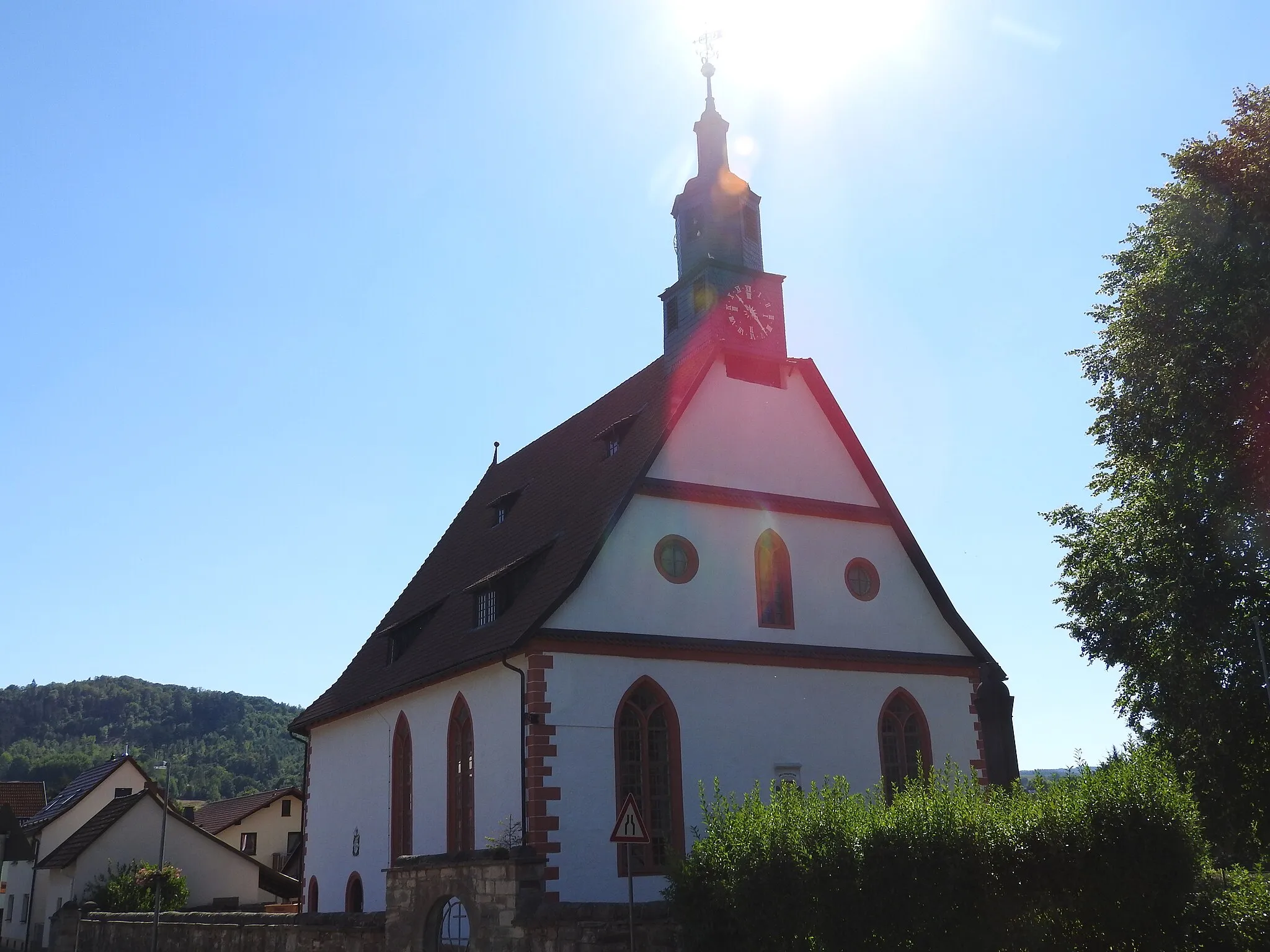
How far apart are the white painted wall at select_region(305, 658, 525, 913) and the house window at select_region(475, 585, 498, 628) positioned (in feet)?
3.69

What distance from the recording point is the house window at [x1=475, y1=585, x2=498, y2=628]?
21.5m

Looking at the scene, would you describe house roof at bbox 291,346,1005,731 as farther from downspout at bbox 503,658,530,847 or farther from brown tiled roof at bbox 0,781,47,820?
brown tiled roof at bbox 0,781,47,820

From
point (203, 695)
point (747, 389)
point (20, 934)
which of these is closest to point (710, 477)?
point (747, 389)

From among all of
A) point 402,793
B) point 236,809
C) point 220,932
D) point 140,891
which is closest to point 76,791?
point 236,809

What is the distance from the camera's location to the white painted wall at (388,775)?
760 inches

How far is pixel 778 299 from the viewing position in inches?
926

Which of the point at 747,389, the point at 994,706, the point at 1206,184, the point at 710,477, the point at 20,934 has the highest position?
the point at 1206,184

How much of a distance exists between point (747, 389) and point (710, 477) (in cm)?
206

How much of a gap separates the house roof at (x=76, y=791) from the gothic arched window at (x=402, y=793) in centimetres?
2983

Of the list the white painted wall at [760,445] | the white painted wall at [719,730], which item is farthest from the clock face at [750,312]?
the white painted wall at [719,730]

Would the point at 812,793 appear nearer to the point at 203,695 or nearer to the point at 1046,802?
the point at 1046,802

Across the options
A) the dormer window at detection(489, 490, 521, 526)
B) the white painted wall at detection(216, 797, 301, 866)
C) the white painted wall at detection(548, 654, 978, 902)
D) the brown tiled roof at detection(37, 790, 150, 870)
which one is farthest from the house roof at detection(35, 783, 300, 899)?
the white painted wall at detection(548, 654, 978, 902)

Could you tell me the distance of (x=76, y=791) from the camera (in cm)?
4959

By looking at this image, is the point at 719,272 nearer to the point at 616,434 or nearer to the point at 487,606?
the point at 616,434
